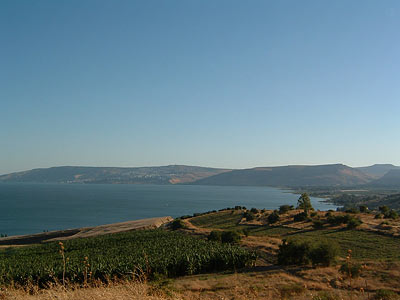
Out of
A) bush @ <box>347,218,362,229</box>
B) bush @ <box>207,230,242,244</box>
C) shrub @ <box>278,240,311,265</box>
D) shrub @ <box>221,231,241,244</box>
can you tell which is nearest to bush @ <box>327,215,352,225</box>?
bush @ <box>347,218,362,229</box>

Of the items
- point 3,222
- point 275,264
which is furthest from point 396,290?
point 3,222

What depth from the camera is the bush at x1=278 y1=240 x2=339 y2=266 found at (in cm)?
2438

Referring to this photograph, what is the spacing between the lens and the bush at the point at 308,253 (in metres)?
24.4

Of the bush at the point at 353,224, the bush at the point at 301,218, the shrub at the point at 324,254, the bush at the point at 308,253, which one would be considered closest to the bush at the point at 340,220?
the bush at the point at 353,224

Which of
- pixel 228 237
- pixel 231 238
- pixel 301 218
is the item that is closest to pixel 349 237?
pixel 301 218

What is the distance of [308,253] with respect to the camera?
25.3m

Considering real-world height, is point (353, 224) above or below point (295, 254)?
below

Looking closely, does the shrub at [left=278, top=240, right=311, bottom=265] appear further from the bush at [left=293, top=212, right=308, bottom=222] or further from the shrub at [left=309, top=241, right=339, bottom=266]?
the bush at [left=293, top=212, right=308, bottom=222]

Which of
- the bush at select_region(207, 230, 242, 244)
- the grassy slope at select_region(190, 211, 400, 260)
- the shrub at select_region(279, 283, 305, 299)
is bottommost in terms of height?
the grassy slope at select_region(190, 211, 400, 260)

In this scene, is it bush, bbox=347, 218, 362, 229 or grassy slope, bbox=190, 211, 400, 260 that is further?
bush, bbox=347, 218, 362, 229

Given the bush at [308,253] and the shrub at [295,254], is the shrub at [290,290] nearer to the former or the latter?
the bush at [308,253]

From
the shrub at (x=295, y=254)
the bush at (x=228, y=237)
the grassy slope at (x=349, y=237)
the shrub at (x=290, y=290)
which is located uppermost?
the shrub at (x=290, y=290)

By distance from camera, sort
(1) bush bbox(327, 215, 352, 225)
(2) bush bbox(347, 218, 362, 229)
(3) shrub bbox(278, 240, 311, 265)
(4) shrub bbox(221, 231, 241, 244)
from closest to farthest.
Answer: (3) shrub bbox(278, 240, 311, 265) → (4) shrub bbox(221, 231, 241, 244) → (2) bush bbox(347, 218, 362, 229) → (1) bush bbox(327, 215, 352, 225)

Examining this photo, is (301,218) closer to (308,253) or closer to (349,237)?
(349,237)
